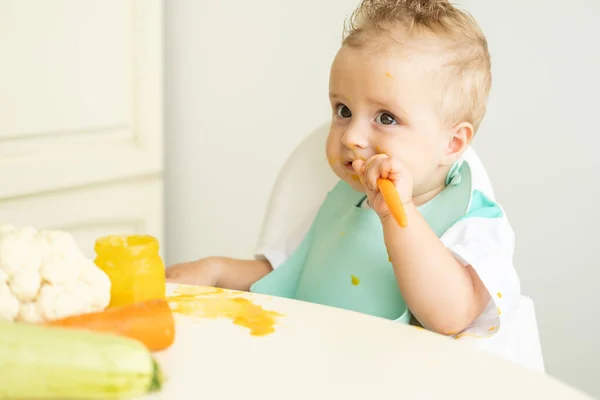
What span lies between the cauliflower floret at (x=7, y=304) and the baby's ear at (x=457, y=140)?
74 centimetres

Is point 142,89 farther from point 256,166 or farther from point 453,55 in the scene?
point 453,55

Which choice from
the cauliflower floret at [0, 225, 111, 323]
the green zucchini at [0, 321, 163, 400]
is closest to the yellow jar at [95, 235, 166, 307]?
the cauliflower floret at [0, 225, 111, 323]

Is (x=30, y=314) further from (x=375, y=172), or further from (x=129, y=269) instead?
(x=375, y=172)

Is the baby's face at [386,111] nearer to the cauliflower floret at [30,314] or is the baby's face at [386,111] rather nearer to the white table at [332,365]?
the white table at [332,365]

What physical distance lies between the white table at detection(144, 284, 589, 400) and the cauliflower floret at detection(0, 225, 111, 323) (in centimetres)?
9

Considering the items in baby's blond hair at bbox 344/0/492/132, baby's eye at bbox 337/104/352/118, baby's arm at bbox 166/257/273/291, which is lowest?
baby's arm at bbox 166/257/273/291

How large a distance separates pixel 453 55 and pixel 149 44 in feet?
3.71

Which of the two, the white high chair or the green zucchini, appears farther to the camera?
the white high chair

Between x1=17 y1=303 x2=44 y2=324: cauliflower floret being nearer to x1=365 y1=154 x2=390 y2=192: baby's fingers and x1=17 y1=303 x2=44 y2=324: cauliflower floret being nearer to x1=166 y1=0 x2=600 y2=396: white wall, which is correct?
x1=365 y1=154 x2=390 y2=192: baby's fingers

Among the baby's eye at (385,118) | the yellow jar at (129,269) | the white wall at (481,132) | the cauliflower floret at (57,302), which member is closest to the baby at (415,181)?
the baby's eye at (385,118)

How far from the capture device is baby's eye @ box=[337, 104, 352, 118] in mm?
1303

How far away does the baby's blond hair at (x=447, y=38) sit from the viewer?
4.10 feet

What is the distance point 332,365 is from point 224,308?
20 cm

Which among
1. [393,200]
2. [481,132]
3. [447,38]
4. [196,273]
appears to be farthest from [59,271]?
[481,132]
